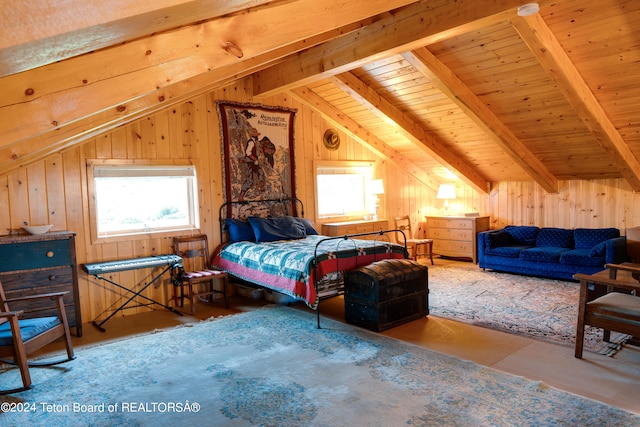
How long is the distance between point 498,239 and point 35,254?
5901 millimetres

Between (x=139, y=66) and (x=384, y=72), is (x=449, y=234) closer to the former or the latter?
(x=384, y=72)

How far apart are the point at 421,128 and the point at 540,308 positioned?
296 cm

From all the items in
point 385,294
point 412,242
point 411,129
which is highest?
point 411,129

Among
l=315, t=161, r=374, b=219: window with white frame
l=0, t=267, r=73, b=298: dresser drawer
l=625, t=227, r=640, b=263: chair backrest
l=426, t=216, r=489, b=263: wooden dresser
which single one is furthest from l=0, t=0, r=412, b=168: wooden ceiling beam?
l=426, t=216, r=489, b=263: wooden dresser

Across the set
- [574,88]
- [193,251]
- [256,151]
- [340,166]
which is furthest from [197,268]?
[574,88]

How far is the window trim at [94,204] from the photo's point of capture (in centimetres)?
495

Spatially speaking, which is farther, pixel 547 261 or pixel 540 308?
pixel 547 261

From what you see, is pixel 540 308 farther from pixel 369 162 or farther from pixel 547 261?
pixel 369 162

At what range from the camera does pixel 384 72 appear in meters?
5.51

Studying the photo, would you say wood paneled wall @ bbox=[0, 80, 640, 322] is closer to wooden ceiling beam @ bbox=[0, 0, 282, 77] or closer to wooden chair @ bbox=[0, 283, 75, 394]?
wooden chair @ bbox=[0, 283, 75, 394]

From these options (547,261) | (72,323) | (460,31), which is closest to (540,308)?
(547,261)

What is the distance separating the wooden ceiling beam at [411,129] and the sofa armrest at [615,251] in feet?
7.68

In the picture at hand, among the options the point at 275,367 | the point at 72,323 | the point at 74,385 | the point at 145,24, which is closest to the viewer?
the point at 145,24

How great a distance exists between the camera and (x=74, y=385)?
129 inches
